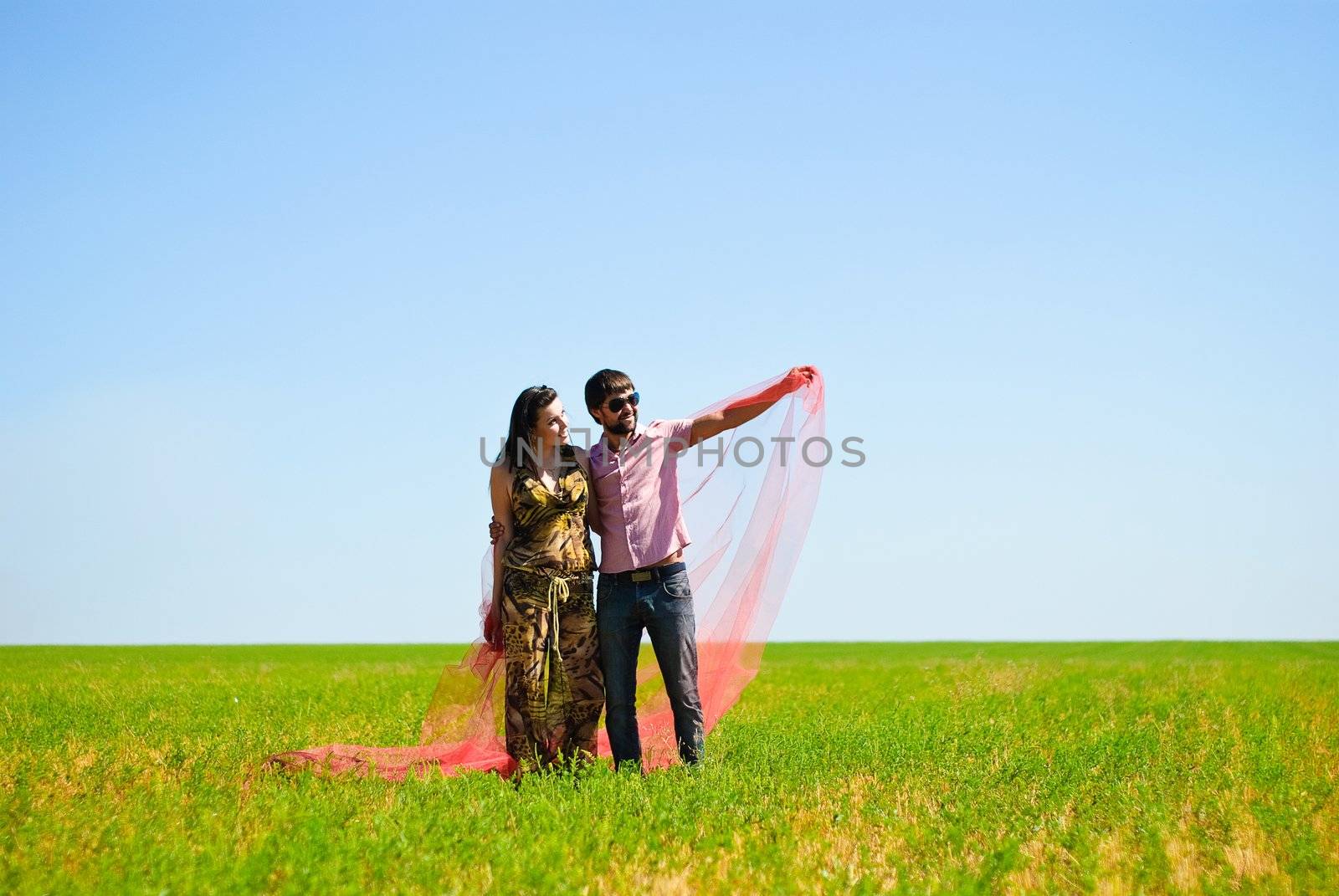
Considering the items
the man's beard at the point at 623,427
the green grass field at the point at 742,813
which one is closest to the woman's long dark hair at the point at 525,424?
the man's beard at the point at 623,427

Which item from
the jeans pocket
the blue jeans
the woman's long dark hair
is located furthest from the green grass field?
the woman's long dark hair

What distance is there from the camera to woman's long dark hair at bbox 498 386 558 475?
7672mm

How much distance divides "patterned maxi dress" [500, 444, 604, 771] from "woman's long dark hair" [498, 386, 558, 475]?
9 centimetres

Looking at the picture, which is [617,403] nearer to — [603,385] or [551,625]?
[603,385]

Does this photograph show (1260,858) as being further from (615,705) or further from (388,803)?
(388,803)

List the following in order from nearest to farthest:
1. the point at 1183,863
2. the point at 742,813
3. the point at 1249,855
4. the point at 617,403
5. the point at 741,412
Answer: the point at 1183,863, the point at 1249,855, the point at 742,813, the point at 617,403, the point at 741,412

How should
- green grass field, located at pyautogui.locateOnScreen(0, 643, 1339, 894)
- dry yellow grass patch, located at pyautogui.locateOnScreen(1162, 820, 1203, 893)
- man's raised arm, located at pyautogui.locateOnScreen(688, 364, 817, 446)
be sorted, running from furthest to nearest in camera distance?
1. man's raised arm, located at pyautogui.locateOnScreen(688, 364, 817, 446)
2. dry yellow grass patch, located at pyautogui.locateOnScreen(1162, 820, 1203, 893)
3. green grass field, located at pyautogui.locateOnScreen(0, 643, 1339, 894)

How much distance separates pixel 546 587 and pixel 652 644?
81cm

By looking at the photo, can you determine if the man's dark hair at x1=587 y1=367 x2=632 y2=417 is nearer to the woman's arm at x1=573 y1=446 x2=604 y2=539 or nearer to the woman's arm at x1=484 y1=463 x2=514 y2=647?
the woman's arm at x1=573 y1=446 x2=604 y2=539

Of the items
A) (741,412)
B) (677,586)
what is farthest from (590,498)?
(741,412)

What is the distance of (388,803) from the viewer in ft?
22.3

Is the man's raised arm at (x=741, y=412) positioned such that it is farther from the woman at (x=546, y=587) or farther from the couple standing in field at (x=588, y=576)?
the woman at (x=546, y=587)

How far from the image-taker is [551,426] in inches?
300

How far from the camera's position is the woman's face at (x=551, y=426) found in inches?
300
